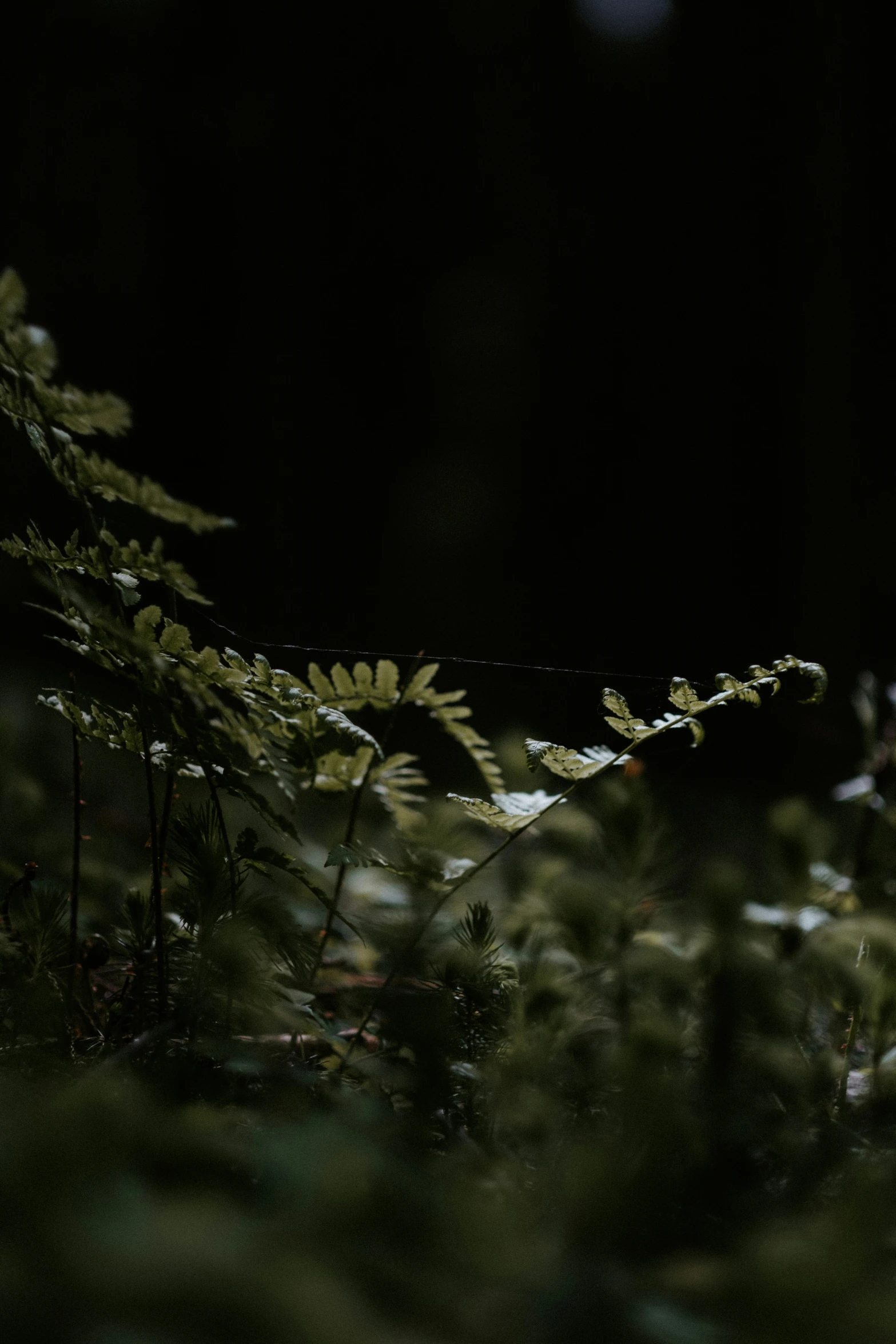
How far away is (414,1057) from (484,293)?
350 cm

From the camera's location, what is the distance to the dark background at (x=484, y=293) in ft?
10.6

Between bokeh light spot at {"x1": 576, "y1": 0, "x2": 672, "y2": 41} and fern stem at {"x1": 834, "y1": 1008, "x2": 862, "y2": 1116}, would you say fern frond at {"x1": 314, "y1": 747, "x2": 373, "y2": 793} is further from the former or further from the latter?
bokeh light spot at {"x1": 576, "y1": 0, "x2": 672, "y2": 41}

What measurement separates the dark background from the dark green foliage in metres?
2.29

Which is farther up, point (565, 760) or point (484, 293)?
point (484, 293)

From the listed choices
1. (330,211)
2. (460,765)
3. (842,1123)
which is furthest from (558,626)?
(842,1123)

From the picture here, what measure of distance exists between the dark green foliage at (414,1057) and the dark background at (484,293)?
2289 millimetres

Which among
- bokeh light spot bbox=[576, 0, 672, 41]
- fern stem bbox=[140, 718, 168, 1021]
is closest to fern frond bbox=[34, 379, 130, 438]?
fern stem bbox=[140, 718, 168, 1021]

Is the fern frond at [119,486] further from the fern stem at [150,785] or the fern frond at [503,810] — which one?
the fern frond at [503,810]

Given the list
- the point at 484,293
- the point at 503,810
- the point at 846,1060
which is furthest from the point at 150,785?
the point at 484,293

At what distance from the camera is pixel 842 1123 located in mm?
659

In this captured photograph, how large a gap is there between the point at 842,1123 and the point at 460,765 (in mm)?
2230

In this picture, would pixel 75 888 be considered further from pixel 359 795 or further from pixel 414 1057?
pixel 414 1057

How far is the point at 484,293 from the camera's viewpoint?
3.64 metres

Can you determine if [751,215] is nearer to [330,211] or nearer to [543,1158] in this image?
[330,211]
